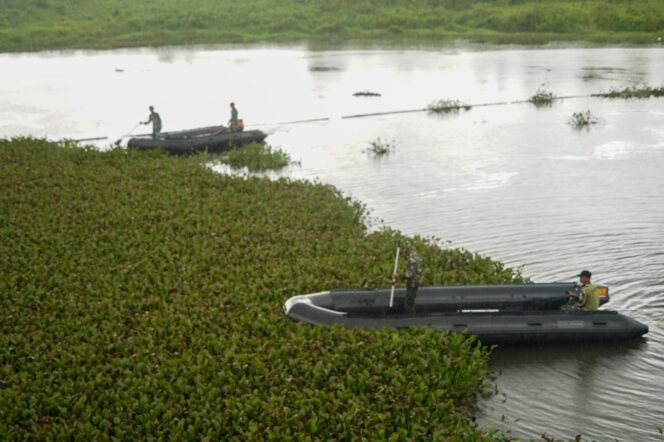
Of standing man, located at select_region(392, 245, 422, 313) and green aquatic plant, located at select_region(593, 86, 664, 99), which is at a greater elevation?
green aquatic plant, located at select_region(593, 86, 664, 99)

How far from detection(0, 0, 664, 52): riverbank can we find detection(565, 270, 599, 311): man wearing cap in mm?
78811

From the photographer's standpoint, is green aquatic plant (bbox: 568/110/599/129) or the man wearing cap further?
green aquatic plant (bbox: 568/110/599/129)

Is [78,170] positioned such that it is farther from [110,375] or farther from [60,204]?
[110,375]

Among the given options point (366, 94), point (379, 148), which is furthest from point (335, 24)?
point (379, 148)

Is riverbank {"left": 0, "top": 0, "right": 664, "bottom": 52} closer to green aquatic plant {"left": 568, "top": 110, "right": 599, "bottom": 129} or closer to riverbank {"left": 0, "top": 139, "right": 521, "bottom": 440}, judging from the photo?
green aquatic plant {"left": 568, "top": 110, "right": 599, "bottom": 129}

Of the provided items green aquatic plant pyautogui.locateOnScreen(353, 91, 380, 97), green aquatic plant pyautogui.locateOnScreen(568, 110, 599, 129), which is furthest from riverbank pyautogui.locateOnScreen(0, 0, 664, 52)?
green aquatic plant pyautogui.locateOnScreen(568, 110, 599, 129)

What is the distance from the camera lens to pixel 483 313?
1695 centimetres

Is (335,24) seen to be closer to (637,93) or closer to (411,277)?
(637,93)

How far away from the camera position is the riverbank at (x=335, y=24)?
9500cm

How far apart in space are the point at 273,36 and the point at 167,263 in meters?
85.9

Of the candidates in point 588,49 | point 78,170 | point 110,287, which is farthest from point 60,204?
point 588,49

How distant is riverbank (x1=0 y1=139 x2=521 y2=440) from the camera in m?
12.9

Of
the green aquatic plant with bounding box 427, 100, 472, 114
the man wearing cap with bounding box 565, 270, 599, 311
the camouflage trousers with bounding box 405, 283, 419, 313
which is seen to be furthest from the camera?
the green aquatic plant with bounding box 427, 100, 472, 114

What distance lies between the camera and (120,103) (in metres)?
58.2
